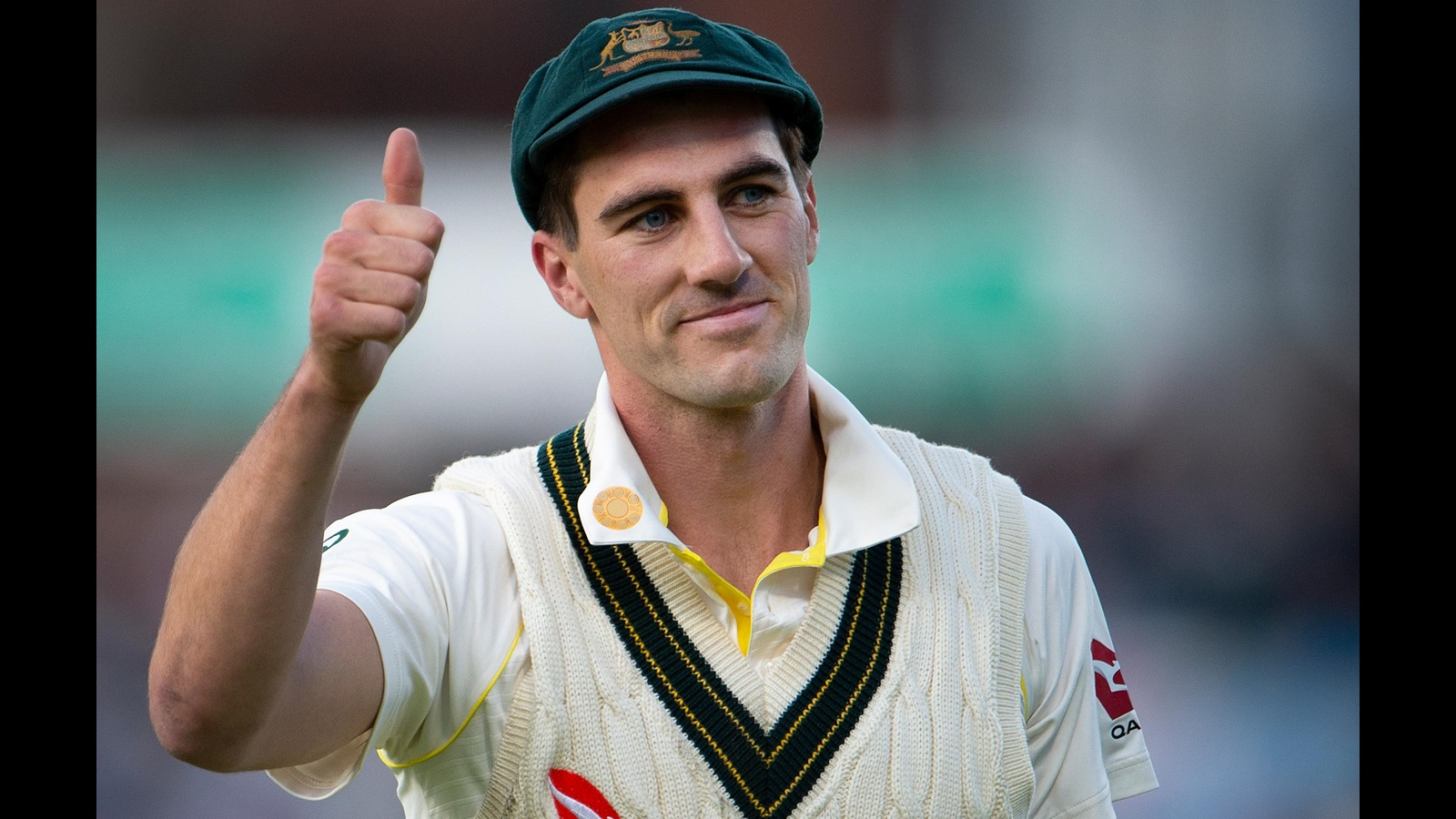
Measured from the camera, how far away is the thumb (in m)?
1.45

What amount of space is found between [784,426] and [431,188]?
2857 mm

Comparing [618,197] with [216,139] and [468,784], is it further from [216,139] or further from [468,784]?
[216,139]

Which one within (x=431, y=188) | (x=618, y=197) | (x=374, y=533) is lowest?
(x=374, y=533)

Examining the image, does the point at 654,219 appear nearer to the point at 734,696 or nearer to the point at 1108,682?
the point at 734,696

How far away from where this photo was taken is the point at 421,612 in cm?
174

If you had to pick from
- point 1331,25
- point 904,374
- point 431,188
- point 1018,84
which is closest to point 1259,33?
point 1331,25

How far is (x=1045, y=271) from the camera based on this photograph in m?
4.60

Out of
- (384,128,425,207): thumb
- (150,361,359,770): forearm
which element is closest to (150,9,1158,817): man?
(150,361,359,770): forearm

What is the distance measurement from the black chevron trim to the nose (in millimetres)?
362

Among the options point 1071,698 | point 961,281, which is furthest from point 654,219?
point 961,281

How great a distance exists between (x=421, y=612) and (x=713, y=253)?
0.60 m

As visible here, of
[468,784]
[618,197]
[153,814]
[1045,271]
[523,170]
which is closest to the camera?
[468,784]

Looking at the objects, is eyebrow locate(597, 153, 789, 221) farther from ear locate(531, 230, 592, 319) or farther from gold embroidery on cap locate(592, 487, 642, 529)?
gold embroidery on cap locate(592, 487, 642, 529)

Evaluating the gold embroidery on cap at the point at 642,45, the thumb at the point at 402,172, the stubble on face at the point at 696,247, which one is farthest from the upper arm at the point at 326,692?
the gold embroidery on cap at the point at 642,45
